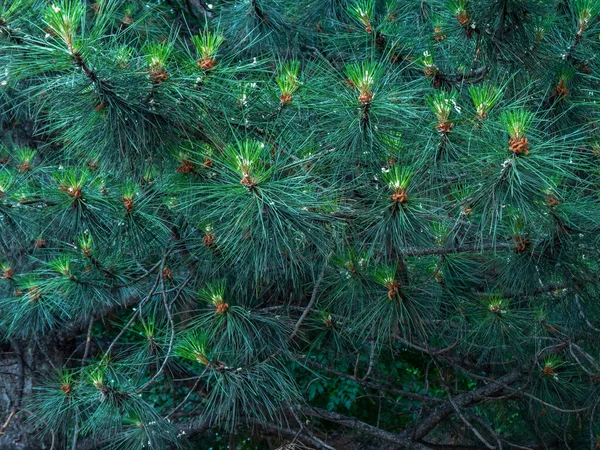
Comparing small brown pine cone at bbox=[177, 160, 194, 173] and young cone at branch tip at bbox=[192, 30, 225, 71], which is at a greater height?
young cone at branch tip at bbox=[192, 30, 225, 71]

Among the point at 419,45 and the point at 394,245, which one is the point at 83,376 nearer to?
the point at 394,245

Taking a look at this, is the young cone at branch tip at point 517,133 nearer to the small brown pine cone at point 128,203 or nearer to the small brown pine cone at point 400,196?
the small brown pine cone at point 400,196

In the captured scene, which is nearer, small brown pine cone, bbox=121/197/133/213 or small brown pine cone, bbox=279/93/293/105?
small brown pine cone, bbox=279/93/293/105

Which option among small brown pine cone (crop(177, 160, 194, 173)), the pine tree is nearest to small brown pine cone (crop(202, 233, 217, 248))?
the pine tree

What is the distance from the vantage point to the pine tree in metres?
2.28

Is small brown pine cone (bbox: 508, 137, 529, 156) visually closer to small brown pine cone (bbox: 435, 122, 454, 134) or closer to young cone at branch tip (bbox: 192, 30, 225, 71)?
small brown pine cone (bbox: 435, 122, 454, 134)

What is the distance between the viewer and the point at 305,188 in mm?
2469

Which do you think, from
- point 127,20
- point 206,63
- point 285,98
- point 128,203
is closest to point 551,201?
point 285,98

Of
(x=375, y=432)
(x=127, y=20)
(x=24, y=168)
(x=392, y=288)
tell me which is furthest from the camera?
(x=375, y=432)

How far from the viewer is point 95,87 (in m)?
2.19

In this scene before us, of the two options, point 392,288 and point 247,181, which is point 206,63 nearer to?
point 247,181

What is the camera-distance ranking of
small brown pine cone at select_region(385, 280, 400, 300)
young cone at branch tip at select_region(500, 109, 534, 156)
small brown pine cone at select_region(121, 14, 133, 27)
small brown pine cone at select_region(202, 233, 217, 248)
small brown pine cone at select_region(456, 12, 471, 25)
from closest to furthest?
young cone at branch tip at select_region(500, 109, 534, 156)
small brown pine cone at select_region(456, 12, 471, 25)
small brown pine cone at select_region(385, 280, 400, 300)
small brown pine cone at select_region(202, 233, 217, 248)
small brown pine cone at select_region(121, 14, 133, 27)

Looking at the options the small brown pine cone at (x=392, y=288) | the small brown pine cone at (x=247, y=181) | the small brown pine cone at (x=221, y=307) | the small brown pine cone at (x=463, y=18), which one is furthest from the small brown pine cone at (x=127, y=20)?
the small brown pine cone at (x=247, y=181)

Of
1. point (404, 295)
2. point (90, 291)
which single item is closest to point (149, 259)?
point (90, 291)
